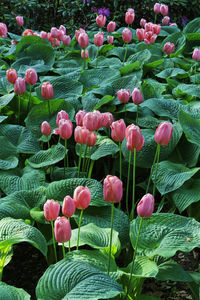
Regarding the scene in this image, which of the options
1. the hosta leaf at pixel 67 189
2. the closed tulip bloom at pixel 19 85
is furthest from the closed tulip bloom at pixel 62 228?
the closed tulip bloom at pixel 19 85

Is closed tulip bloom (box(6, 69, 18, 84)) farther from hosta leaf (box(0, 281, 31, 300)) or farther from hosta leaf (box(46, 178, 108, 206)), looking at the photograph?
hosta leaf (box(0, 281, 31, 300))

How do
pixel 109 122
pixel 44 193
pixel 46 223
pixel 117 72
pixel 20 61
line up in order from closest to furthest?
pixel 46 223 → pixel 44 193 → pixel 109 122 → pixel 117 72 → pixel 20 61

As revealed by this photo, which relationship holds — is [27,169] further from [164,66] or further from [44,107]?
[164,66]

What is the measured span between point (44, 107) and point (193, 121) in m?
0.88

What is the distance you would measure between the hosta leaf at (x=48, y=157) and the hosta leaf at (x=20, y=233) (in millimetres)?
502

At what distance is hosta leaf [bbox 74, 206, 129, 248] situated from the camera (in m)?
1.68

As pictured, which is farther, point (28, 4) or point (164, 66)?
point (28, 4)

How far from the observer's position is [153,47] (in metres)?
3.63

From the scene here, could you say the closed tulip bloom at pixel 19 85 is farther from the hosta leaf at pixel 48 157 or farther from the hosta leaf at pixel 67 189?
the hosta leaf at pixel 67 189

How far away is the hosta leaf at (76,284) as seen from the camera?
1168 millimetres

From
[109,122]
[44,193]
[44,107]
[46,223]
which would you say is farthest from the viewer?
[44,107]

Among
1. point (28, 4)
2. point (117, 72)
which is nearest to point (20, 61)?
point (117, 72)

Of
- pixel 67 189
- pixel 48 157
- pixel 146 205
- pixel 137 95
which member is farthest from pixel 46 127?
pixel 146 205

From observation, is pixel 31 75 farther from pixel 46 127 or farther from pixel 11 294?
pixel 11 294
